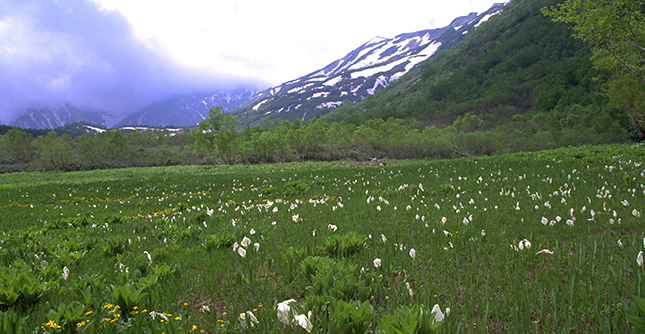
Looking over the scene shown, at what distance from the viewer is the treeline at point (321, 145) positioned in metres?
51.8

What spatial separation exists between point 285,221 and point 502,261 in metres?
4.28

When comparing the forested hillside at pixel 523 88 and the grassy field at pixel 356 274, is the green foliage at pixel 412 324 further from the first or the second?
the forested hillside at pixel 523 88

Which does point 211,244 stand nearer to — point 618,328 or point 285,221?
point 285,221

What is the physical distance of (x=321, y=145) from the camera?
66.1 metres

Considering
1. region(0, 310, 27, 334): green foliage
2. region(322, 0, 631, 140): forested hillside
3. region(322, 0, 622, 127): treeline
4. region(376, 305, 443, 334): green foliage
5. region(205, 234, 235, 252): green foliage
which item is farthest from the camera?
region(322, 0, 622, 127): treeline

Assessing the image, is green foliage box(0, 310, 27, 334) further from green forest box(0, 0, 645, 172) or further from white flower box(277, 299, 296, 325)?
green forest box(0, 0, 645, 172)

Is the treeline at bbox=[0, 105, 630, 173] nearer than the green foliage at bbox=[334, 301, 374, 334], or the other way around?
the green foliage at bbox=[334, 301, 374, 334]

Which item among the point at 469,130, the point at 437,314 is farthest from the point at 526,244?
the point at 469,130

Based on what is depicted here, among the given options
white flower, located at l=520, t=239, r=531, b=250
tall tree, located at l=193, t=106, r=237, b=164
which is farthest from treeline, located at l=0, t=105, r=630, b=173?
white flower, located at l=520, t=239, r=531, b=250

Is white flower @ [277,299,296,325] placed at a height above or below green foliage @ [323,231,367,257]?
above

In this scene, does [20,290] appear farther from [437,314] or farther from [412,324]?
[437,314]

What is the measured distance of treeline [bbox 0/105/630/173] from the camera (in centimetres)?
5175

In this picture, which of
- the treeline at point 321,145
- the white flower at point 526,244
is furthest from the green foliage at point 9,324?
the treeline at point 321,145

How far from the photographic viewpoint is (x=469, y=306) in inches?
99.0
